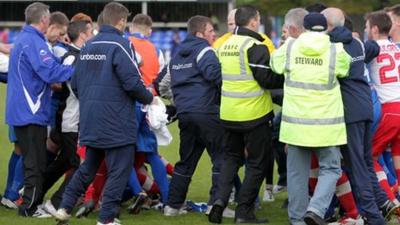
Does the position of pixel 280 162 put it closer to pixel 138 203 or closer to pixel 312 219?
pixel 138 203

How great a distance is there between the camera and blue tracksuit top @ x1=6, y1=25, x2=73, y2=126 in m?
9.71

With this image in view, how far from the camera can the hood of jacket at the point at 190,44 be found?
1005 cm

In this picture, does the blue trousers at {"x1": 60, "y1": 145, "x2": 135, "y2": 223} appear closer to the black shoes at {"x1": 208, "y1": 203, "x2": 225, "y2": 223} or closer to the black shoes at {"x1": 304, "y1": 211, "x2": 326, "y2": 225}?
the black shoes at {"x1": 208, "y1": 203, "x2": 225, "y2": 223}

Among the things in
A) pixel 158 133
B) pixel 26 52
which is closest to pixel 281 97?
pixel 158 133

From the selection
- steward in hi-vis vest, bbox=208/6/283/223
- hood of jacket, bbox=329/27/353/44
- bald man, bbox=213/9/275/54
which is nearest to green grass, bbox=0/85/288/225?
steward in hi-vis vest, bbox=208/6/283/223

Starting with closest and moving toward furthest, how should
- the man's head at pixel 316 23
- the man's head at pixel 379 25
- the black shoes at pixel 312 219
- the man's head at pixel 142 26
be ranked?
1. the black shoes at pixel 312 219
2. the man's head at pixel 316 23
3. the man's head at pixel 379 25
4. the man's head at pixel 142 26

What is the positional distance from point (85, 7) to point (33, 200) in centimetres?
4040

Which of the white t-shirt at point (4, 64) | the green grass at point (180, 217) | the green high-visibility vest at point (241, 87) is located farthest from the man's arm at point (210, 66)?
the white t-shirt at point (4, 64)

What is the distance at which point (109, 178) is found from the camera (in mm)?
9055

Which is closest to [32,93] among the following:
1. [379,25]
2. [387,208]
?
[379,25]

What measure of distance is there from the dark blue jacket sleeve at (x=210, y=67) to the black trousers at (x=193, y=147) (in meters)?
0.44

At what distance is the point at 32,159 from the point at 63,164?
696 millimetres

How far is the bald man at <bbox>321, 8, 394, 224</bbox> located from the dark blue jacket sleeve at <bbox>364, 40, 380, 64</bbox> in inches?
9.4

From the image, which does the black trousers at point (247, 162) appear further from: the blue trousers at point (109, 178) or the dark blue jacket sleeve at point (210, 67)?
the blue trousers at point (109, 178)
